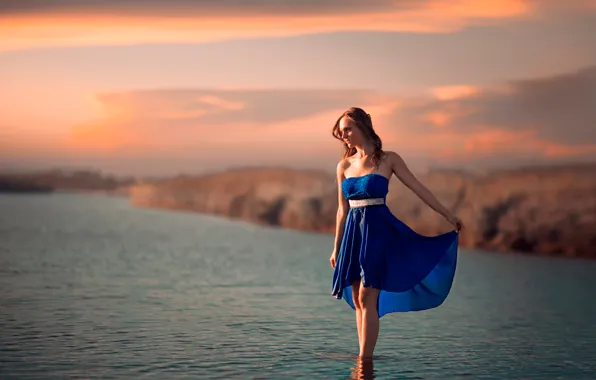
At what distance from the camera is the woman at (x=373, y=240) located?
26.5 ft

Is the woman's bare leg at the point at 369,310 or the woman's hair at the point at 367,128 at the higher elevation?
the woman's hair at the point at 367,128

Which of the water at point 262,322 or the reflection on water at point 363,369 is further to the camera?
the water at point 262,322

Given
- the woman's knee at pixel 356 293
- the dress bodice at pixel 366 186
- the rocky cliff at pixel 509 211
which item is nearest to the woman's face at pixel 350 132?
the dress bodice at pixel 366 186

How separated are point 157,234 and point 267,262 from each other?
36.5 feet

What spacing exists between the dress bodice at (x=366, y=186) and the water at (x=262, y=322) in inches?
50.4

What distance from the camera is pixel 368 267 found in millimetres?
8148

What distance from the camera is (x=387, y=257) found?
324 inches

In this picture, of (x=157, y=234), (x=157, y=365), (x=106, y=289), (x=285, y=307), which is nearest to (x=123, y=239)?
(x=157, y=234)

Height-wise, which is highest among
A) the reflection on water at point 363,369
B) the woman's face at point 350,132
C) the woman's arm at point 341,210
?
the woman's face at point 350,132

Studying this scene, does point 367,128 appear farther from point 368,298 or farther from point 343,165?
point 368,298

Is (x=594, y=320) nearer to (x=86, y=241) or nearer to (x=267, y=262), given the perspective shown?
(x=267, y=262)

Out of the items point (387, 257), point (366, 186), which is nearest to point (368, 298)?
point (387, 257)

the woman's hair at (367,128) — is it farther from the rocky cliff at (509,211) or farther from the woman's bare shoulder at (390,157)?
the rocky cliff at (509,211)

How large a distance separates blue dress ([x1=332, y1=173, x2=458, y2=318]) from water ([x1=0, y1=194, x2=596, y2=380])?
52 centimetres
